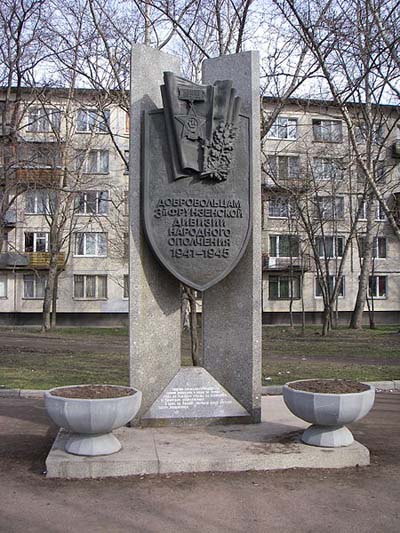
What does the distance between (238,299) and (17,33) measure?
363 inches

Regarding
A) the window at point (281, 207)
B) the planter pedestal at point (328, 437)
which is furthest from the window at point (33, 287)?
the planter pedestal at point (328, 437)

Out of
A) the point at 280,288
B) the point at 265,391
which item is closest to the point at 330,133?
the point at 265,391

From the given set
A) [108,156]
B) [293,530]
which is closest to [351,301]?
[108,156]

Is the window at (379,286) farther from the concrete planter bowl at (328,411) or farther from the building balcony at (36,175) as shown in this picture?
the concrete planter bowl at (328,411)

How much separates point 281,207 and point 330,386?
30.2 metres

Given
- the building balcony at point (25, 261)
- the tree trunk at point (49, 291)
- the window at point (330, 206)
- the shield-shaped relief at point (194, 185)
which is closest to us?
the shield-shaped relief at point (194, 185)

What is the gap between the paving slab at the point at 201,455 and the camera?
559cm

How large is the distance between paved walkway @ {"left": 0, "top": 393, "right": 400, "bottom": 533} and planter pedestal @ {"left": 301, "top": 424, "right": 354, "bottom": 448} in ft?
1.13

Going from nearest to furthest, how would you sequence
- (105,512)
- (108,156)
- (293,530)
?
(293,530) < (105,512) < (108,156)

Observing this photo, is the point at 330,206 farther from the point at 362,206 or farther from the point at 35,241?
the point at 35,241

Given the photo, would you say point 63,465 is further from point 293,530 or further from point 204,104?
point 204,104

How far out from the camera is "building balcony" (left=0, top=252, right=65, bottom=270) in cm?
4222

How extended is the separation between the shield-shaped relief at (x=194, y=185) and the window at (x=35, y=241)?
37.5m

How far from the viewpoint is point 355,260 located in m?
A: 45.9
